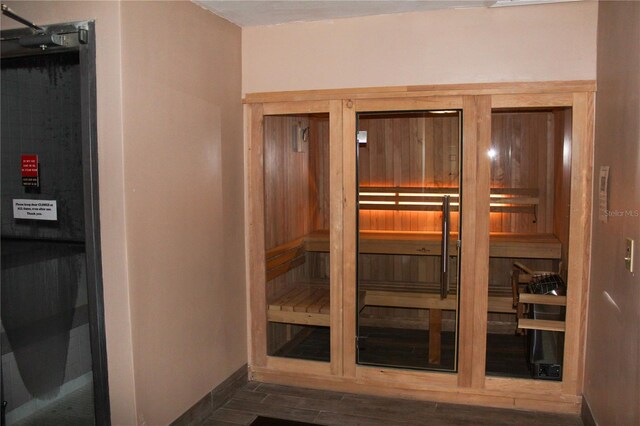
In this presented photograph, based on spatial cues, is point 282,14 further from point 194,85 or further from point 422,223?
point 422,223

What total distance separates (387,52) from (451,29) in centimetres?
41

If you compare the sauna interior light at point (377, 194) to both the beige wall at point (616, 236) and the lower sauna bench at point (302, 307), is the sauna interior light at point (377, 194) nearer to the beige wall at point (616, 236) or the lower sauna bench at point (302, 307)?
the lower sauna bench at point (302, 307)

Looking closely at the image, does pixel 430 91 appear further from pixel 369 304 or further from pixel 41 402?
pixel 41 402

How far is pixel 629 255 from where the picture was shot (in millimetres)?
2430

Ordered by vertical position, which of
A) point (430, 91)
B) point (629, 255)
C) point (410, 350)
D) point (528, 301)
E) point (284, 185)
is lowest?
point (410, 350)

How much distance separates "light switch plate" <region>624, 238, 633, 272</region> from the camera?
2400 mm

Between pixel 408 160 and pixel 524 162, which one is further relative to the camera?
pixel 524 162

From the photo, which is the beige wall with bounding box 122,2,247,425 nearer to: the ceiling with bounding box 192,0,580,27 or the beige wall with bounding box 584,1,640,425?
the ceiling with bounding box 192,0,580,27

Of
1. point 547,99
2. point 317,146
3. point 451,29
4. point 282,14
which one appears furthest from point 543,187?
point 282,14

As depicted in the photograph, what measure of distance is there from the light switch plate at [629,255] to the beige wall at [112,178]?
2.26 meters

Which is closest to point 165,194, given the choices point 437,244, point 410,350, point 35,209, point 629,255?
point 35,209

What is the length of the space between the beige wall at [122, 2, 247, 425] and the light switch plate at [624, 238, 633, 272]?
221 centimetres

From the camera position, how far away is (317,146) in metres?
3.88

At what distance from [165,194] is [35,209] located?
0.64m
